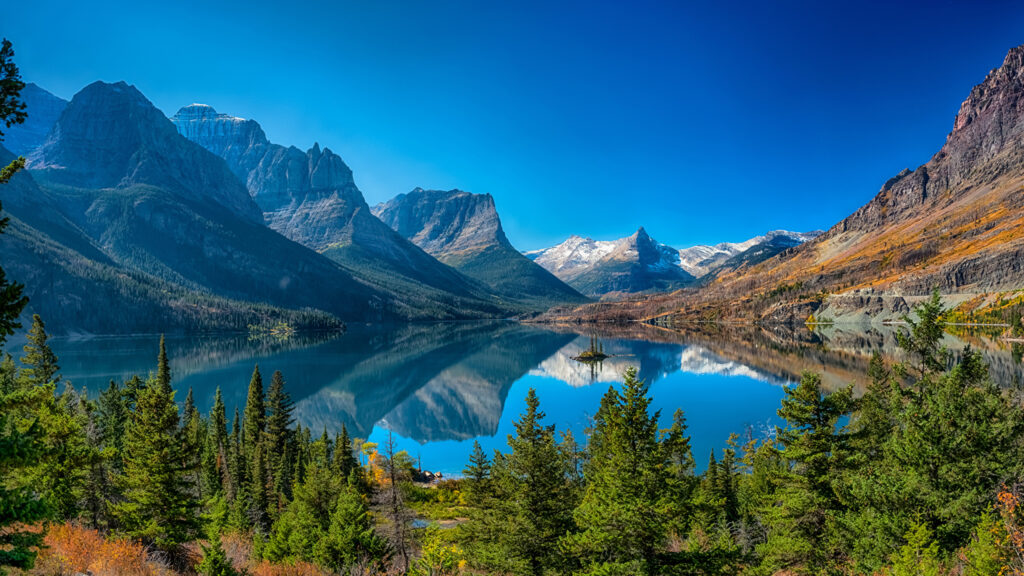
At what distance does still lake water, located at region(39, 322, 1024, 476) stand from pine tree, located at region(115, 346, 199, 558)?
46355mm

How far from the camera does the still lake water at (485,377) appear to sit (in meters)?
85.3

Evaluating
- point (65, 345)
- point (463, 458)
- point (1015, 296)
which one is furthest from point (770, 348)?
point (65, 345)

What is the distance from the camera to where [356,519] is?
25.1m

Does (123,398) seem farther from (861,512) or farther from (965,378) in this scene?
(965,378)

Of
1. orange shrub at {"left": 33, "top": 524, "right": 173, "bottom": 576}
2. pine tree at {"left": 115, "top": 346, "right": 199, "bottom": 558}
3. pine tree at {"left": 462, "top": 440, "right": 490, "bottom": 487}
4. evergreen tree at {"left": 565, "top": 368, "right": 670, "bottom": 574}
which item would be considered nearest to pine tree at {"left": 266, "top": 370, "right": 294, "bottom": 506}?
pine tree at {"left": 462, "top": 440, "right": 490, "bottom": 487}

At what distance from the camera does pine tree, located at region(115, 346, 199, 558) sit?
2217 centimetres

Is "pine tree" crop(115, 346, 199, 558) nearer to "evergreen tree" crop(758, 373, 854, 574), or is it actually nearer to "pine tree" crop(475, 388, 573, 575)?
"pine tree" crop(475, 388, 573, 575)

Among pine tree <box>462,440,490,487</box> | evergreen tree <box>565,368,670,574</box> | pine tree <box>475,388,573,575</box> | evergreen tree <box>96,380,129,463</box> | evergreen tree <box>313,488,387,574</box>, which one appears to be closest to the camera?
evergreen tree <box>565,368,670,574</box>

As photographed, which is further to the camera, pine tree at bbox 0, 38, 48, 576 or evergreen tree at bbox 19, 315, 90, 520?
evergreen tree at bbox 19, 315, 90, 520

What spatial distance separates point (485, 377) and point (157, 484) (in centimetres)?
11464

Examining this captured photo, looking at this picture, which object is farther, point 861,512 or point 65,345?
point 65,345

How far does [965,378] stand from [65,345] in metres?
251

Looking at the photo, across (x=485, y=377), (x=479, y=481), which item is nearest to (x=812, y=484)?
(x=479, y=481)

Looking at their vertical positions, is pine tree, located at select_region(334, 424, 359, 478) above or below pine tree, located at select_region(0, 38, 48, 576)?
below
